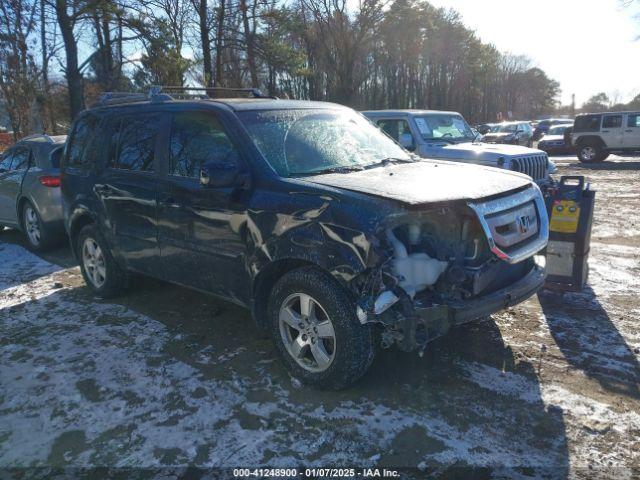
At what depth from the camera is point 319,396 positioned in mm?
3393

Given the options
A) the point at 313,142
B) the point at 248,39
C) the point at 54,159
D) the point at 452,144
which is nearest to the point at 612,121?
the point at 452,144

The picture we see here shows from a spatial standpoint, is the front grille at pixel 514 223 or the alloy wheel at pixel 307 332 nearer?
the front grille at pixel 514 223

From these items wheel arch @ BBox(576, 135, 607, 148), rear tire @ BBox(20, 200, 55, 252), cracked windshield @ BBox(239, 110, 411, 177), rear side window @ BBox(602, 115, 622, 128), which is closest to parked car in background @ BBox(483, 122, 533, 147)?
wheel arch @ BBox(576, 135, 607, 148)

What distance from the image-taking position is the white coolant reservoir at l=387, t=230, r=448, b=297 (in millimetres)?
3029

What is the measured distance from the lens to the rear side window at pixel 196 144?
3.92m

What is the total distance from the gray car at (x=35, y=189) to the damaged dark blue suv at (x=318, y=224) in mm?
3121

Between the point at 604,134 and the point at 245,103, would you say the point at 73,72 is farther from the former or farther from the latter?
the point at 604,134

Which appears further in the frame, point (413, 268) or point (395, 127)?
point (395, 127)

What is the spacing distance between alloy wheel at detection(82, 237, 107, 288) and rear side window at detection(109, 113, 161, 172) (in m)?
1.03

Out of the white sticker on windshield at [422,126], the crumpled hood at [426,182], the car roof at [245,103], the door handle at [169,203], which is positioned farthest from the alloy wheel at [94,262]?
the white sticker on windshield at [422,126]

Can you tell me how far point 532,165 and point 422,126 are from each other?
216 cm

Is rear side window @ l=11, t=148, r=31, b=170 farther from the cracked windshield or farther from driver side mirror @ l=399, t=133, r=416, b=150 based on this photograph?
driver side mirror @ l=399, t=133, r=416, b=150

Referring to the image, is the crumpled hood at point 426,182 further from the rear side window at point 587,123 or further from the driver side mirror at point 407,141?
the rear side window at point 587,123

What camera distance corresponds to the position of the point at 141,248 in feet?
15.6
